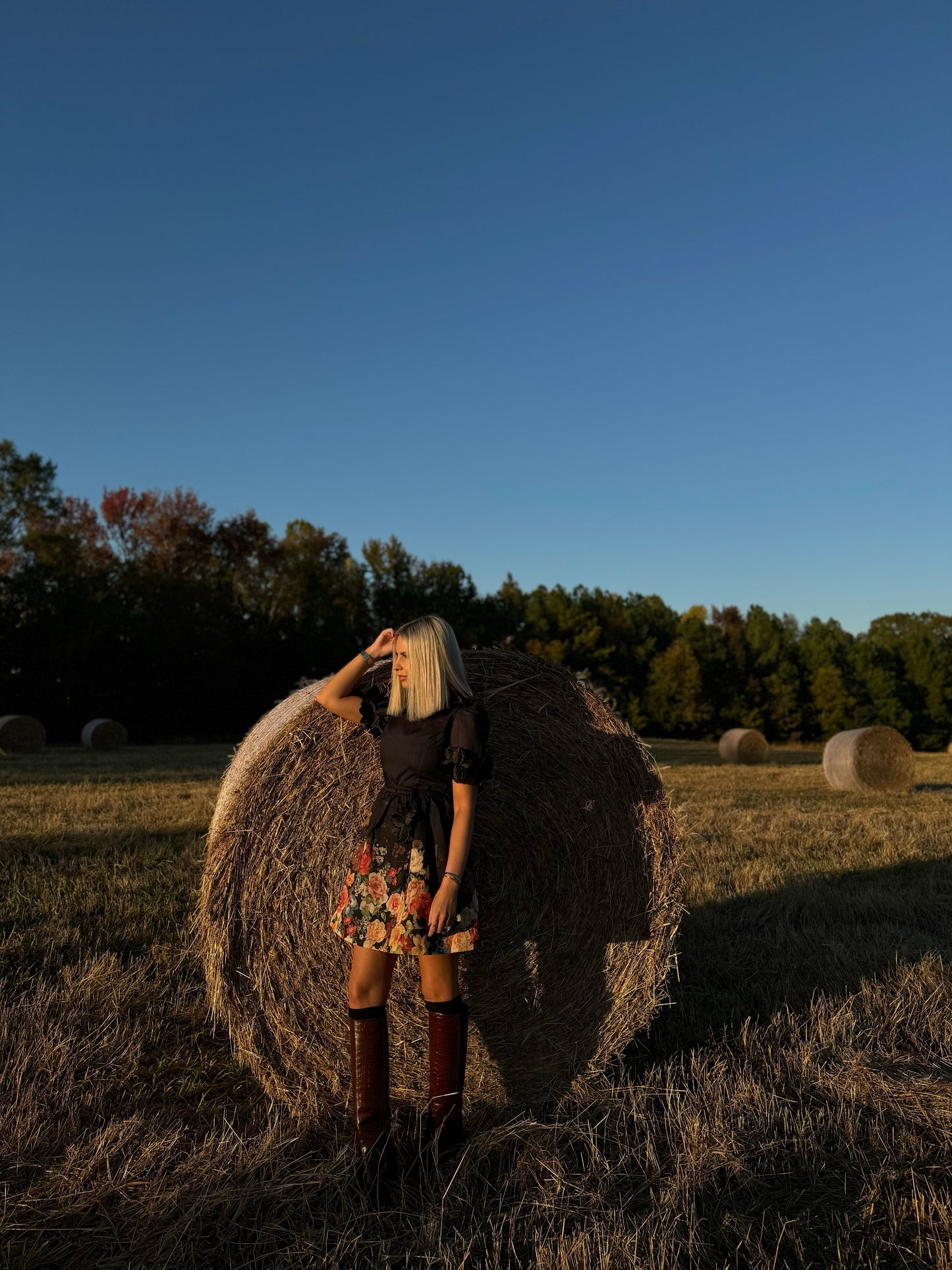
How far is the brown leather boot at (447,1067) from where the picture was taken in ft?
10.3

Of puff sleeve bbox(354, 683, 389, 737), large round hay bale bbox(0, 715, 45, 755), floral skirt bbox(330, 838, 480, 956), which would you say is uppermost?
puff sleeve bbox(354, 683, 389, 737)

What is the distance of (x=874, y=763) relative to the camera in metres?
14.7

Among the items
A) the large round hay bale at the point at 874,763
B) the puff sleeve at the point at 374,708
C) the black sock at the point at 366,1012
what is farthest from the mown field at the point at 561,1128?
the large round hay bale at the point at 874,763

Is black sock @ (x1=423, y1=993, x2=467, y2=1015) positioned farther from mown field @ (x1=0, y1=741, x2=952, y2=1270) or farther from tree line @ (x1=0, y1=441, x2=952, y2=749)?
tree line @ (x1=0, y1=441, x2=952, y2=749)

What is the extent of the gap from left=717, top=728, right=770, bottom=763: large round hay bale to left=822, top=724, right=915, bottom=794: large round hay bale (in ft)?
28.1

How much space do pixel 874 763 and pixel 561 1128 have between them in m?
13.1

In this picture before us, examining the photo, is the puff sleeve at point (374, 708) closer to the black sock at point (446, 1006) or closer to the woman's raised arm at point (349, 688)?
the woman's raised arm at point (349, 688)

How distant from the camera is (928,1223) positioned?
2.58 m

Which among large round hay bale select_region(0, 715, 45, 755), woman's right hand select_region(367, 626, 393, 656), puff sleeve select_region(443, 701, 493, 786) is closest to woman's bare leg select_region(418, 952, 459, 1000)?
puff sleeve select_region(443, 701, 493, 786)

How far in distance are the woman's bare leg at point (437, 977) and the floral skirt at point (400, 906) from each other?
0.20 ft

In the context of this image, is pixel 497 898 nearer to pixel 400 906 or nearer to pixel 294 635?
pixel 400 906

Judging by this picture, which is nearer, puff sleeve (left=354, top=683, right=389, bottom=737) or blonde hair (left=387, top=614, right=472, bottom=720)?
blonde hair (left=387, top=614, right=472, bottom=720)

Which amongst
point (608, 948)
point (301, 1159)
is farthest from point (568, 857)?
point (301, 1159)

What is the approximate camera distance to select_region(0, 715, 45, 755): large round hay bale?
20.4 metres
